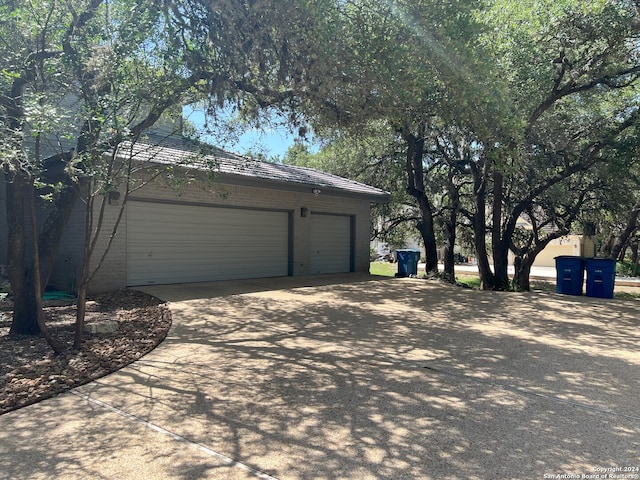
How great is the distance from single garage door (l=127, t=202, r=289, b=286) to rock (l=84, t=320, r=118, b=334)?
436cm

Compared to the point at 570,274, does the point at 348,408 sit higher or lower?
lower

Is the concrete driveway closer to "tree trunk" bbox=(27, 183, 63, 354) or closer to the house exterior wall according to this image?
"tree trunk" bbox=(27, 183, 63, 354)

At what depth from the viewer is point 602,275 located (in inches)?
461

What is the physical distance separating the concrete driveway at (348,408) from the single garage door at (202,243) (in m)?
4.18

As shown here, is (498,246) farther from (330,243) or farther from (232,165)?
(232,165)

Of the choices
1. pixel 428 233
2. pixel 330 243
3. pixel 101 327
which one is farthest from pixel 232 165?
pixel 428 233

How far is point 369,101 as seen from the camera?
8359mm

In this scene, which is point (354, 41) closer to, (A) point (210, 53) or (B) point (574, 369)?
(A) point (210, 53)

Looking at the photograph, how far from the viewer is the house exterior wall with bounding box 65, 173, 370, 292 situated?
10625mm

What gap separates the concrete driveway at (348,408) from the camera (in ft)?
10.8

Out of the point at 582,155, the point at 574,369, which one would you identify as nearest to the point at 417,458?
the point at 574,369

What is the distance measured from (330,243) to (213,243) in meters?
4.93

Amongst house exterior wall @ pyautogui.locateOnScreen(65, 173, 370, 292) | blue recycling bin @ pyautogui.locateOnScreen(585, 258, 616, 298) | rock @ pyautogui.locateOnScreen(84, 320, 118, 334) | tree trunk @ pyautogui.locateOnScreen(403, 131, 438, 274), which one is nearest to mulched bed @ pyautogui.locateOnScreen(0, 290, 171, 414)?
rock @ pyautogui.locateOnScreen(84, 320, 118, 334)

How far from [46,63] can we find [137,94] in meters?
1.91
